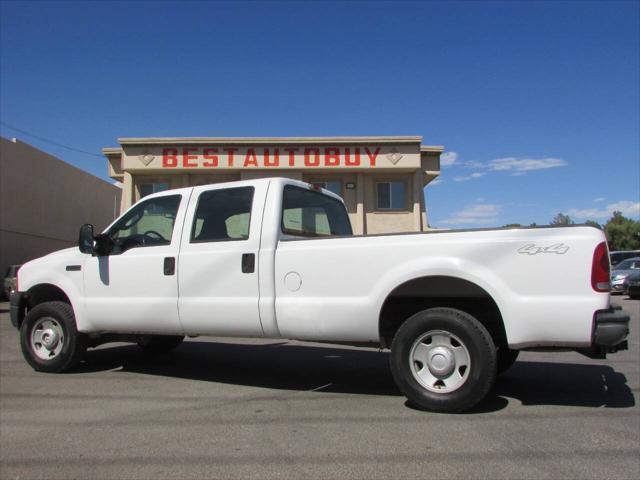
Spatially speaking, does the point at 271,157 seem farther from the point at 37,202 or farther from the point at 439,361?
the point at 439,361

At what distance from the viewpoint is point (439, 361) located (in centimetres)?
475

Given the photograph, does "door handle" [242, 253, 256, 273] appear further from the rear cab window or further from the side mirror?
the side mirror

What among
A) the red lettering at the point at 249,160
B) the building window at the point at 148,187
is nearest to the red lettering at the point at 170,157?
the building window at the point at 148,187

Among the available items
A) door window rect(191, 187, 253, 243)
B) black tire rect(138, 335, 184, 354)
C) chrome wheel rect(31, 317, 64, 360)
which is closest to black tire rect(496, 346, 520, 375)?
door window rect(191, 187, 253, 243)

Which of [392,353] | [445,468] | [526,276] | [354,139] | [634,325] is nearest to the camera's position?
[445,468]

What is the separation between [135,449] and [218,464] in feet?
2.37

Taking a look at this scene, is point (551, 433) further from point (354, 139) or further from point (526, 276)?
point (354, 139)

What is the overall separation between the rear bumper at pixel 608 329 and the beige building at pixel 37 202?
24.1 metres

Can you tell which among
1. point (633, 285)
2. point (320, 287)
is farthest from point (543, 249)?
point (633, 285)

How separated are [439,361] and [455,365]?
0.13m

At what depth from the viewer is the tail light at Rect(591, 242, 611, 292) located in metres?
4.30

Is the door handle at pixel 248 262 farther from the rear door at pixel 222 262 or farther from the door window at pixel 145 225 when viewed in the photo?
the door window at pixel 145 225

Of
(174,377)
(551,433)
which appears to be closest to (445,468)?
(551,433)

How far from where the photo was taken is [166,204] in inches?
248
